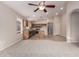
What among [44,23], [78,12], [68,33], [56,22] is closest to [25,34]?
[68,33]

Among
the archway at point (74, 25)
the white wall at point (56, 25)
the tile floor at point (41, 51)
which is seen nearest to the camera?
the tile floor at point (41, 51)

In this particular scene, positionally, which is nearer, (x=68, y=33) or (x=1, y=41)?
(x=1, y=41)

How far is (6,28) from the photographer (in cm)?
780

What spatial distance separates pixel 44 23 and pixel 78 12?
439 inches

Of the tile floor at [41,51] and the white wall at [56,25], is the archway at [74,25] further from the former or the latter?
the white wall at [56,25]

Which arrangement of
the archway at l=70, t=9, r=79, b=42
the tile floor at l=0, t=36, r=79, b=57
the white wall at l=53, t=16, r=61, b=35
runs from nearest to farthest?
the tile floor at l=0, t=36, r=79, b=57
the archway at l=70, t=9, r=79, b=42
the white wall at l=53, t=16, r=61, b=35

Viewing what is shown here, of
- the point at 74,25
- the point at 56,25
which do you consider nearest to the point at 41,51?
the point at 74,25

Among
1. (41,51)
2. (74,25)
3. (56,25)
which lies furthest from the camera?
(56,25)

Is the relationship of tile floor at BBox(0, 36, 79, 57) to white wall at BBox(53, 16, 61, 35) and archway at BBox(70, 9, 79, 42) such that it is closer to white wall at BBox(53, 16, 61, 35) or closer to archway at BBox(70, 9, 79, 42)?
archway at BBox(70, 9, 79, 42)

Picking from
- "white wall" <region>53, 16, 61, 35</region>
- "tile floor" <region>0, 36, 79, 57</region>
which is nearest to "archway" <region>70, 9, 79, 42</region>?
"tile floor" <region>0, 36, 79, 57</region>

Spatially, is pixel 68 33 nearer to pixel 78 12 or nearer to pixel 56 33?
pixel 78 12

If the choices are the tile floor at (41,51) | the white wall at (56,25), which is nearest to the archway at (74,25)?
the tile floor at (41,51)

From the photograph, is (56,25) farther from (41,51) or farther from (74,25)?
(41,51)

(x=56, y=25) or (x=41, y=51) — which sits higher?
(x=56, y=25)
